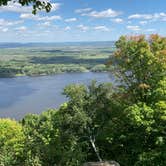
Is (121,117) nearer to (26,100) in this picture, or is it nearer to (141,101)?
(141,101)

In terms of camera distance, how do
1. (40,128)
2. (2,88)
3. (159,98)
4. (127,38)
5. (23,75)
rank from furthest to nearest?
(23,75) → (2,88) → (40,128) → (127,38) → (159,98)

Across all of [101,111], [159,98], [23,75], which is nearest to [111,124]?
[101,111]

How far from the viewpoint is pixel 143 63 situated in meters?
25.3

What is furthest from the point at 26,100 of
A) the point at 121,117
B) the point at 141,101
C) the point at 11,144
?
the point at 141,101

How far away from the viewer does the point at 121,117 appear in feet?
88.8

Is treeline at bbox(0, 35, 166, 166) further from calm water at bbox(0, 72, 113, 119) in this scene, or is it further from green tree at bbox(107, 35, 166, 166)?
calm water at bbox(0, 72, 113, 119)

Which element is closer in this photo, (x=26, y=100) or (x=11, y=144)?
(x=11, y=144)

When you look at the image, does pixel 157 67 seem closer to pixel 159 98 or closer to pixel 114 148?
pixel 159 98

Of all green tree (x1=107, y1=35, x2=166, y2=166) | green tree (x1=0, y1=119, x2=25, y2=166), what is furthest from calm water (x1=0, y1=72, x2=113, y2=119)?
green tree (x1=107, y1=35, x2=166, y2=166)

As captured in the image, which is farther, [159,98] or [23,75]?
[23,75]

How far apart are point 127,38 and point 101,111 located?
529 centimetres

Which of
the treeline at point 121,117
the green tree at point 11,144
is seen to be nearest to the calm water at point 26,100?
the green tree at point 11,144

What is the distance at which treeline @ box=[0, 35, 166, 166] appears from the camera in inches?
942

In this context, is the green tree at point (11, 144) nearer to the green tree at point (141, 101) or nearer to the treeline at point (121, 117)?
the treeline at point (121, 117)
